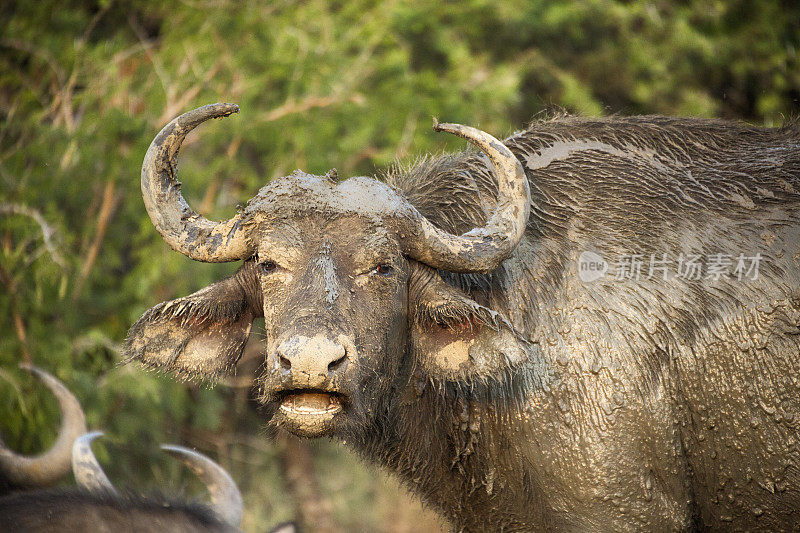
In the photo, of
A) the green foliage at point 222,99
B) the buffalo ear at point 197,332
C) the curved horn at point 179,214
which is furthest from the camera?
the green foliage at point 222,99

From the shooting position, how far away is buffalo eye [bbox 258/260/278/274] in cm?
399

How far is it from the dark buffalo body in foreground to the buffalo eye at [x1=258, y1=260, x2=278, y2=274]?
0.04 meters

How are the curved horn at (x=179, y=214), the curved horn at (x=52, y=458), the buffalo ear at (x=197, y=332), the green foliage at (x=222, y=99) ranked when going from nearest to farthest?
the curved horn at (x=179, y=214)
the buffalo ear at (x=197, y=332)
the curved horn at (x=52, y=458)
the green foliage at (x=222, y=99)

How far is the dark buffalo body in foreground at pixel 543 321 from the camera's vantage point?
3.98 meters

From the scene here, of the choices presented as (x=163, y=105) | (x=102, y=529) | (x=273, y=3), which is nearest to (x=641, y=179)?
(x=102, y=529)

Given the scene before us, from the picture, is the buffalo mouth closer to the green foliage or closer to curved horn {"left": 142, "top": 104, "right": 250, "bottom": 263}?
curved horn {"left": 142, "top": 104, "right": 250, "bottom": 263}

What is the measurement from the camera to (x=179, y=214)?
4.22 metres

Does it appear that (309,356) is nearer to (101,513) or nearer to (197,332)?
(197,332)

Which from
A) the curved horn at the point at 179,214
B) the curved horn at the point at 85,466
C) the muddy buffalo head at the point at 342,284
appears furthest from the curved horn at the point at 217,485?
the curved horn at the point at 179,214

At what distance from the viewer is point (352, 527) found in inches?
497

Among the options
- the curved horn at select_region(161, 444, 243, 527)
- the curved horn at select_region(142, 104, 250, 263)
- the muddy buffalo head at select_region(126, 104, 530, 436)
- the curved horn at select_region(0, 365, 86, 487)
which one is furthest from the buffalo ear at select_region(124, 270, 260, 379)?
the curved horn at select_region(0, 365, 86, 487)

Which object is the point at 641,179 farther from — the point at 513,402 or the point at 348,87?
the point at 348,87

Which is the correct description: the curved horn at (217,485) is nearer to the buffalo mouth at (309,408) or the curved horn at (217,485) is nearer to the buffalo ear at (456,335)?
the buffalo ear at (456,335)

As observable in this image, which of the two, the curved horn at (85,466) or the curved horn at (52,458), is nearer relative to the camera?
the curved horn at (85,466)
